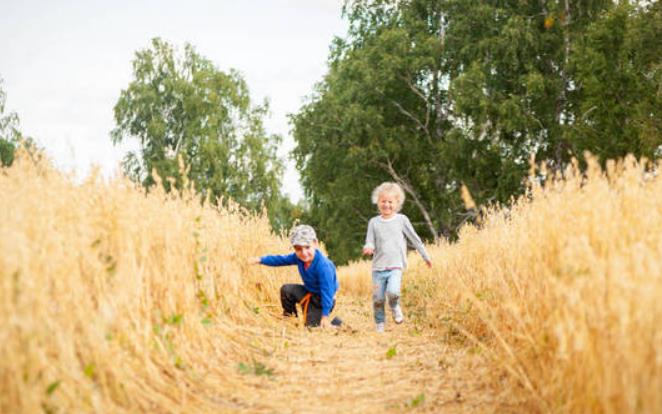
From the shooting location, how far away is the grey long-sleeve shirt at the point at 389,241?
7.74m

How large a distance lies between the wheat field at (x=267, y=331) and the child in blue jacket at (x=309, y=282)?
1.19 meters

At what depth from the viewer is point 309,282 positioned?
7.55 m

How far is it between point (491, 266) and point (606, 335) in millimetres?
3091

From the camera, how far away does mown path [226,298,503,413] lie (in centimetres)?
390

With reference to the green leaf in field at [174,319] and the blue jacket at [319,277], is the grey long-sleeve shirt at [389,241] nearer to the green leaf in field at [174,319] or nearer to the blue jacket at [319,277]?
the blue jacket at [319,277]

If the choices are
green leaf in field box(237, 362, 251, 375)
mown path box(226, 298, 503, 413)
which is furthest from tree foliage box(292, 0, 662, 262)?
green leaf in field box(237, 362, 251, 375)

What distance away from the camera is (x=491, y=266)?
592 centimetres

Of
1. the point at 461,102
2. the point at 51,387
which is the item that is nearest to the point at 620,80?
the point at 461,102

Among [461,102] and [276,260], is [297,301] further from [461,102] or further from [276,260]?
[461,102]

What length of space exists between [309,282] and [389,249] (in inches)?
38.0

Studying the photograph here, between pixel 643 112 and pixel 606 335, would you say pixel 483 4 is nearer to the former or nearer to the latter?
pixel 643 112

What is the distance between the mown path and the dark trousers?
97 centimetres

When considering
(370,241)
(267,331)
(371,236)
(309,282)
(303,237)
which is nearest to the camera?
(267,331)

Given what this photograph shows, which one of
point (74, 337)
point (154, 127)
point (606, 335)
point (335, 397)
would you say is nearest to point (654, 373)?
point (606, 335)
